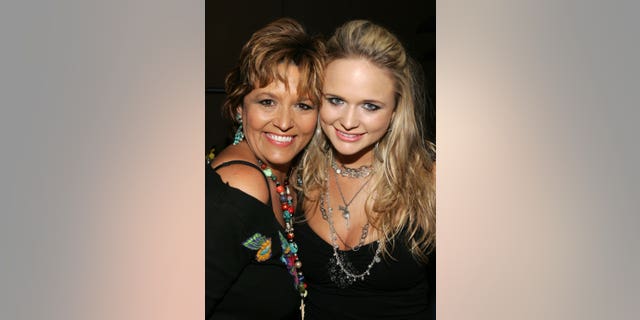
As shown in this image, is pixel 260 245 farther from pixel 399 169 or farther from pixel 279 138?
pixel 399 169

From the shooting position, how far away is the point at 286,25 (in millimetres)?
2252

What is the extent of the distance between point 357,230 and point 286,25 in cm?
84

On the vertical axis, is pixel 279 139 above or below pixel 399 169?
above

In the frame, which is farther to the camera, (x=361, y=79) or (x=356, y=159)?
(x=356, y=159)

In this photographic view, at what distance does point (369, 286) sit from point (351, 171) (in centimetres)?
45

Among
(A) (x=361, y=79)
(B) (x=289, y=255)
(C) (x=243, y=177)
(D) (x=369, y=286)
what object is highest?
(A) (x=361, y=79)

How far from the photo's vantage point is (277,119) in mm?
2277

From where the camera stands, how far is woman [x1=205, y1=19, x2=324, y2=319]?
2.25 m

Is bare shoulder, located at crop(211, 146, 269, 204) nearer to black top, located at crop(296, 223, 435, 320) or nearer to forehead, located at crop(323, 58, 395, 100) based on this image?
black top, located at crop(296, 223, 435, 320)

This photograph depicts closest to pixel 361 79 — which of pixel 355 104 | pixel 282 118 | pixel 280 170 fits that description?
pixel 355 104

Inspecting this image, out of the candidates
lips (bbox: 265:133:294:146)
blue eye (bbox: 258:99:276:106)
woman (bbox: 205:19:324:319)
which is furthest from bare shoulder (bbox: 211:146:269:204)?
blue eye (bbox: 258:99:276:106)
